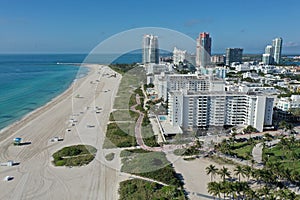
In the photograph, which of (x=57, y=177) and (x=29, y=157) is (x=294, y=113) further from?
(x=29, y=157)

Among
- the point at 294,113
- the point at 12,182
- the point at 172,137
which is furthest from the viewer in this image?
the point at 294,113

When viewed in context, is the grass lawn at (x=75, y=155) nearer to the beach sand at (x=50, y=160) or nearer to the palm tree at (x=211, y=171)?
the beach sand at (x=50, y=160)

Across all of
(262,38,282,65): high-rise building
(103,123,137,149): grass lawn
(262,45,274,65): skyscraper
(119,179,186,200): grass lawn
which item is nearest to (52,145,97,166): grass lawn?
(103,123,137,149): grass lawn

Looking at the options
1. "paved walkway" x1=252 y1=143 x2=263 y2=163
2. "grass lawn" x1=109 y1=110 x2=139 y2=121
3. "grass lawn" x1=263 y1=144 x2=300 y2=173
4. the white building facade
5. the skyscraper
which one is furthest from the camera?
the skyscraper

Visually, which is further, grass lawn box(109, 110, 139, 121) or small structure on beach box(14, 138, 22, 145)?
grass lawn box(109, 110, 139, 121)

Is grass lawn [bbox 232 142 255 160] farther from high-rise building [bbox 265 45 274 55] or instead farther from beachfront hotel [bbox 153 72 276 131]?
high-rise building [bbox 265 45 274 55]

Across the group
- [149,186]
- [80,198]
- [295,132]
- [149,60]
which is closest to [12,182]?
[80,198]
